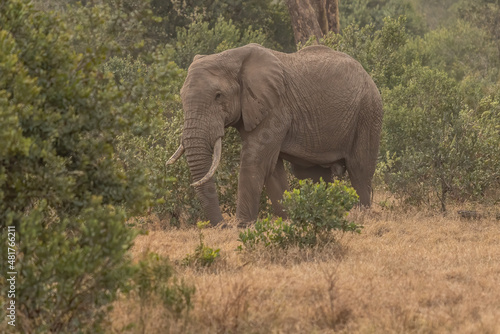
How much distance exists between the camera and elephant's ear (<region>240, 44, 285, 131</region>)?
10.8m

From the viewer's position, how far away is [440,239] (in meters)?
9.79

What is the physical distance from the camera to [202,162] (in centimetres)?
1055

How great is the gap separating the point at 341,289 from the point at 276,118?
4686 millimetres

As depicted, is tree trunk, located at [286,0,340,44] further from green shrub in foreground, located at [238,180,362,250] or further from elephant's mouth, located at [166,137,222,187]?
green shrub in foreground, located at [238,180,362,250]

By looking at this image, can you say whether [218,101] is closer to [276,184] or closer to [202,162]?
[202,162]

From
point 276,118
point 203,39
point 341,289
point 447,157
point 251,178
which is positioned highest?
point 341,289

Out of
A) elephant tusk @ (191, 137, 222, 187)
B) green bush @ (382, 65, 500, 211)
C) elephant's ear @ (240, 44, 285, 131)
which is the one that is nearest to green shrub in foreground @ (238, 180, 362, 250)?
elephant tusk @ (191, 137, 222, 187)

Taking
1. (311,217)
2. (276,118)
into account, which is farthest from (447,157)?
(311,217)

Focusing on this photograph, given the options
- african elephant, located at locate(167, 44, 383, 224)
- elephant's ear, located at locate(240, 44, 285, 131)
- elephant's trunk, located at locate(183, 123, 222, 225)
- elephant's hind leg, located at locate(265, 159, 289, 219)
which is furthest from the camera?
elephant's hind leg, located at locate(265, 159, 289, 219)

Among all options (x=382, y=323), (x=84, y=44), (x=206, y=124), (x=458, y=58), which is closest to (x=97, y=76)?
(x=84, y=44)

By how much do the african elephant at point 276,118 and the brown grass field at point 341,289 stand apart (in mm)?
1402

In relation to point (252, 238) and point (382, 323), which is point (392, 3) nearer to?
point (252, 238)

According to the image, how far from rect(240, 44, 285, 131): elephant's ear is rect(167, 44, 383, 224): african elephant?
0.5 inches

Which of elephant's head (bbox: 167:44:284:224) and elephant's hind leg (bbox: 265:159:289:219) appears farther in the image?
elephant's hind leg (bbox: 265:159:289:219)
